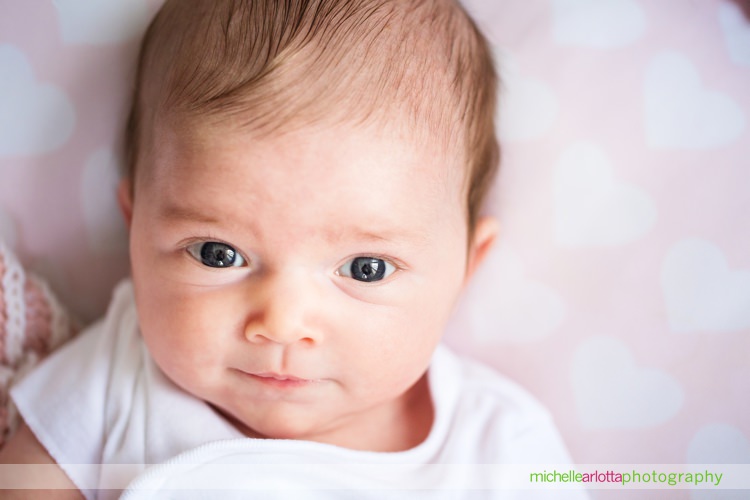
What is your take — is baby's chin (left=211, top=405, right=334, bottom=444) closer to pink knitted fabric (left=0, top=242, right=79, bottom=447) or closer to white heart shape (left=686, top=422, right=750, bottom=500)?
pink knitted fabric (left=0, top=242, right=79, bottom=447)

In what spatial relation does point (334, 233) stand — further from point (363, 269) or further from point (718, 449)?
point (718, 449)

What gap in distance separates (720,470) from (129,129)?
4.11ft

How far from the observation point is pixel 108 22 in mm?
1388

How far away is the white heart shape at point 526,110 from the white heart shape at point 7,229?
100 cm

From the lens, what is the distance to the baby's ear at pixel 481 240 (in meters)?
1.33

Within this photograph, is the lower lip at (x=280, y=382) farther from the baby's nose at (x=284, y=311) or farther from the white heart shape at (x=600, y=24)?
the white heart shape at (x=600, y=24)

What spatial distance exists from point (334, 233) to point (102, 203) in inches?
26.1

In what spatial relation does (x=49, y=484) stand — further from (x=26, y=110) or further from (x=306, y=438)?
(x=26, y=110)

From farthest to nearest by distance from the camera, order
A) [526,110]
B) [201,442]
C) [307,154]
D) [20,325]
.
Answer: [526,110], [20,325], [201,442], [307,154]

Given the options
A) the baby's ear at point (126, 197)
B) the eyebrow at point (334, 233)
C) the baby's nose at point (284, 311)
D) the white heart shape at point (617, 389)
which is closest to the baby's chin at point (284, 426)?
the baby's nose at point (284, 311)

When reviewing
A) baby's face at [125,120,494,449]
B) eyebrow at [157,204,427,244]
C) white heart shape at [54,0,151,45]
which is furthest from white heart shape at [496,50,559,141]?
white heart shape at [54,0,151,45]

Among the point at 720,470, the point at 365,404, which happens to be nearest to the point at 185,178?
the point at 365,404

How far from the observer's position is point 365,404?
1.18m

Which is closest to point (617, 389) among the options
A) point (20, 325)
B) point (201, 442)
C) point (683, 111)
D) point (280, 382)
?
point (683, 111)
